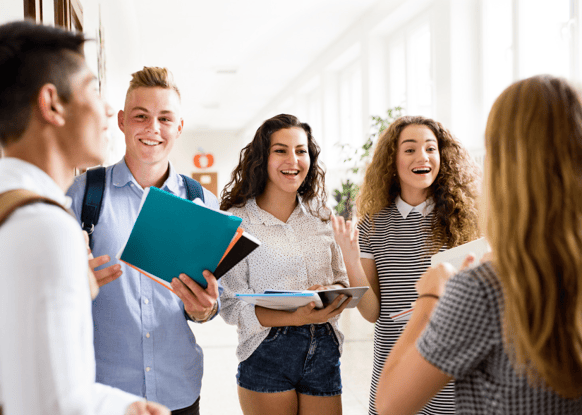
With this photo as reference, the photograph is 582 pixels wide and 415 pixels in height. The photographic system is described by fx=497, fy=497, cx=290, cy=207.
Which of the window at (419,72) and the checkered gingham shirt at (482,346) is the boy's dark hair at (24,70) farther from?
the window at (419,72)

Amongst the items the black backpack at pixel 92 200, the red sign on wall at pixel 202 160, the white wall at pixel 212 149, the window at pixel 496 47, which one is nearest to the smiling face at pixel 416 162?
the black backpack at pixel 92 200

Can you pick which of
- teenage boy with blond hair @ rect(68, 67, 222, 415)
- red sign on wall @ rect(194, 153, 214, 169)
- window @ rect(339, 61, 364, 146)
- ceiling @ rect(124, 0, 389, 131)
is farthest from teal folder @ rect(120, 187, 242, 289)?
red sign on wall @ rect(194, 153, 214, 169)

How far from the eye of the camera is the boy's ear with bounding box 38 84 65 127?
0.84 meters

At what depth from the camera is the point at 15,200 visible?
2.40ft

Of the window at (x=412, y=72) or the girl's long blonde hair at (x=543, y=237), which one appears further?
the window at (x=412, y=72)

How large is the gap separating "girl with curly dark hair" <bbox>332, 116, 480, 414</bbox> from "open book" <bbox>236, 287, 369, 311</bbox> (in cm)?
23

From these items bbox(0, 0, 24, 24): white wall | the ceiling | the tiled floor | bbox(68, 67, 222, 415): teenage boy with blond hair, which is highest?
the ceiling

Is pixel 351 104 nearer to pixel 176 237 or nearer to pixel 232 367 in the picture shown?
pixel 232 367

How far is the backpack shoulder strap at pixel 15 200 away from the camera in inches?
28.2

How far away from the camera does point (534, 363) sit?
2.85ft

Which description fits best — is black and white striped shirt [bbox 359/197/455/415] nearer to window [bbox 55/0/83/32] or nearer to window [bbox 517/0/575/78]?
window [bbox 55/0/83/32]

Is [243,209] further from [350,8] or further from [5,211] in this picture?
[350,8]

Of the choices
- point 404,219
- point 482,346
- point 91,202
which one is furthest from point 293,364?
point 482,346

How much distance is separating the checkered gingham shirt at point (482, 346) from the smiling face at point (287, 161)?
46.0 inches
